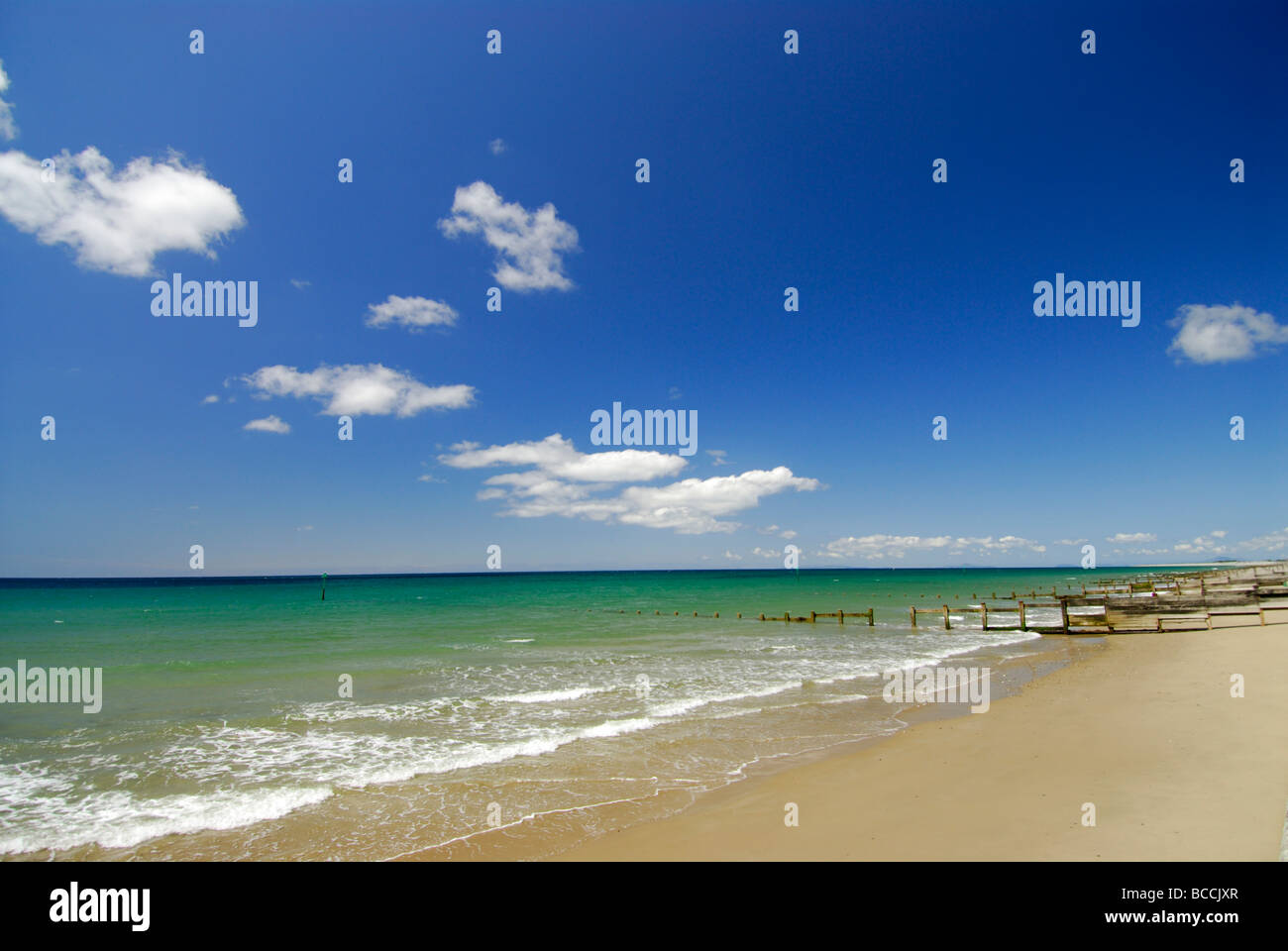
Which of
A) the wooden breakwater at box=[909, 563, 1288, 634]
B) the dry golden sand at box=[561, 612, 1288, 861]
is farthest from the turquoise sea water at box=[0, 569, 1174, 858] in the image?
the wooden breakwater at box=[909, 563, 1288, 634]

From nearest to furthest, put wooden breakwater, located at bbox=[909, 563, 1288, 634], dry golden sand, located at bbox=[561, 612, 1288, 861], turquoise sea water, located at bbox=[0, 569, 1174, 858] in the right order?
1. dry golden sand, located at bbox=[561, 612, 1288, 861]
2. turquoise sea water, located at bbox=[0, 569, 1174, 858]
3. wooden breakwater, located at bbox=[909, 563, 1288, 634]

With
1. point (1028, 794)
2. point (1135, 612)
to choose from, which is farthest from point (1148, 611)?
point (1028, 794)

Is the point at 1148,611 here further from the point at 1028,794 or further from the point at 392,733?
the point at 392,733

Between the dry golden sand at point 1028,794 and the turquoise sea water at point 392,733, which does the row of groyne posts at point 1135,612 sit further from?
the dry golden sand at point 1028,794

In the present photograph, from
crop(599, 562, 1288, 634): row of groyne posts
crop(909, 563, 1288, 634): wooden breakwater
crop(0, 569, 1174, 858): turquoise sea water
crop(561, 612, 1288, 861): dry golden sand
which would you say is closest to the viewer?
crop(561, 612, 1288, 861): dry golden sand

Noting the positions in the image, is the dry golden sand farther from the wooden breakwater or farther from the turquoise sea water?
the wooden breakwater

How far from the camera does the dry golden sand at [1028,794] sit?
24.5ft

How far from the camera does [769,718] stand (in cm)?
1609

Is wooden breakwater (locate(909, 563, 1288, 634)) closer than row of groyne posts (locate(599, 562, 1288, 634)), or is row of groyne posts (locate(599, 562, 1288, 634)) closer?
wooden breakwater (locate(909, 563, 1288, 634))

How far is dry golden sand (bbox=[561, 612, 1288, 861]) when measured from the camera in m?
7.48

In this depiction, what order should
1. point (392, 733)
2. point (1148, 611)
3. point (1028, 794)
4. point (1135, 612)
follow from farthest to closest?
point (1135, 612) → point (1148, 611) → point (392, 733) → point (1028, 794)

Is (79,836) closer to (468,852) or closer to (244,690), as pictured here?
(468,852)

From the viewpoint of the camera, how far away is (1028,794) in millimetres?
9336
